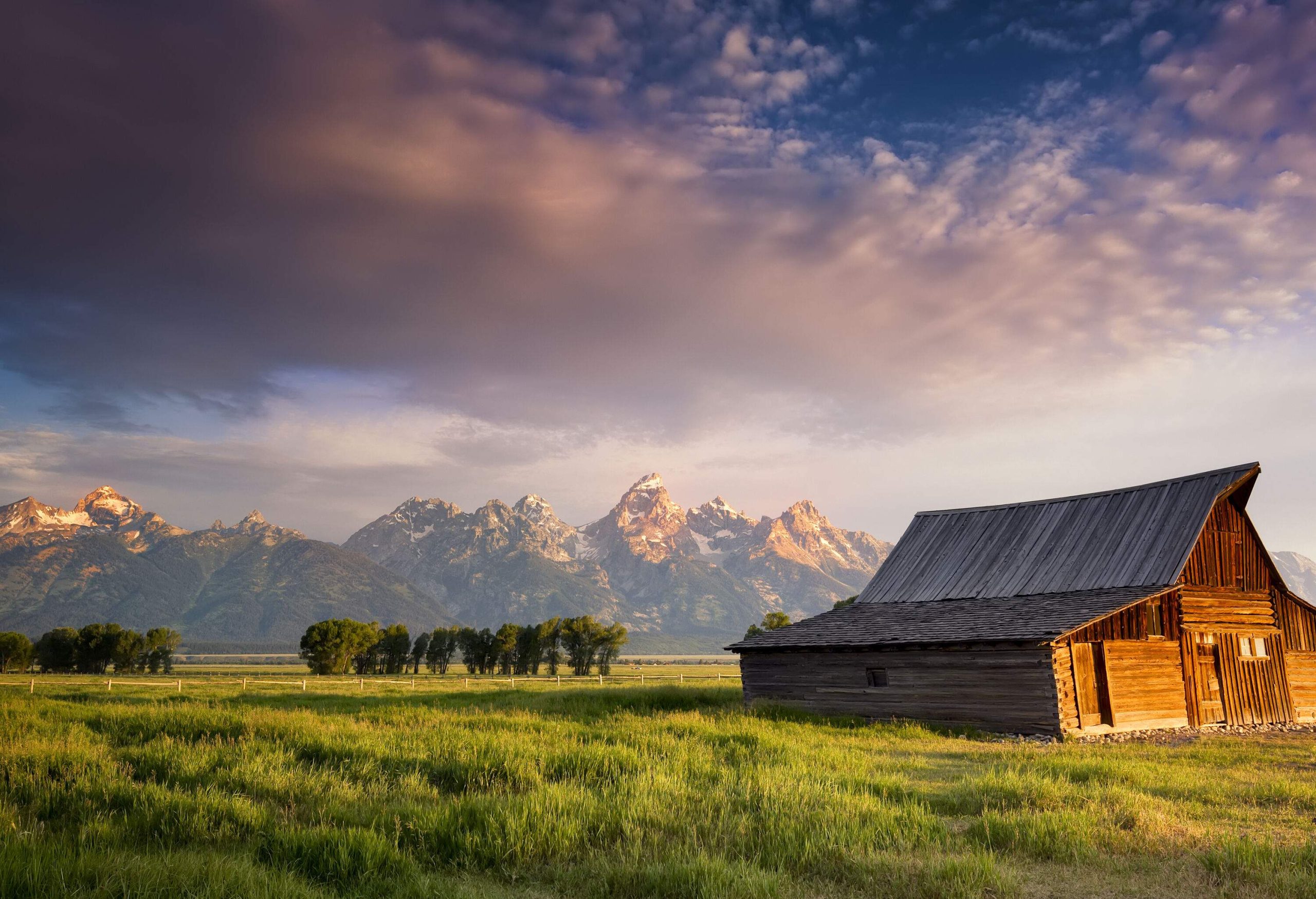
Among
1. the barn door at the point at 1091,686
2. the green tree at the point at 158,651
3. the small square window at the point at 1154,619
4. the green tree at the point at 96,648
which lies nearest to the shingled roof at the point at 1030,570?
the small square window at the point at 1154,619

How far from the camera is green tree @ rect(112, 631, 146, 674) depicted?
323ft

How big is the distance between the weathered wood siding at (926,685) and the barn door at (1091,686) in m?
1.53

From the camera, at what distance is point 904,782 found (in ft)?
39.9

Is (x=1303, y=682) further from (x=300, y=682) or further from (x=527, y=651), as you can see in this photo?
(x=527, y=651)

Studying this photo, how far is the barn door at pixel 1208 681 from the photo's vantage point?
86.5 ft

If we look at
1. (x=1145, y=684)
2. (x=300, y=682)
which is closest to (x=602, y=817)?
(x=1145, y=684)

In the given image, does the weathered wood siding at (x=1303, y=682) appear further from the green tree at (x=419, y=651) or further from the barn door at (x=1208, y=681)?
the green tree at (x=419, y=651)

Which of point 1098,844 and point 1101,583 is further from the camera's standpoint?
point 1101,583

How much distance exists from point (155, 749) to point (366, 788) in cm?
483

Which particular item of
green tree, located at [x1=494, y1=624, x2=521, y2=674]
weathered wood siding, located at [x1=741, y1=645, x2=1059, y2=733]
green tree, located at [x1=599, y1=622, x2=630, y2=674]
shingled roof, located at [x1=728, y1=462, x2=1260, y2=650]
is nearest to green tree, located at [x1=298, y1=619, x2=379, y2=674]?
green tree, located at [x1=494, y1=624, x2=521, y2=674]

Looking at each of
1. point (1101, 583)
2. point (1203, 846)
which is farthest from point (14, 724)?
point (1101, 583)

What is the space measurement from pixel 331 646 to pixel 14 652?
38298mm

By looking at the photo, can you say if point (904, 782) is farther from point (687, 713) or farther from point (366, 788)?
point (687, 713)

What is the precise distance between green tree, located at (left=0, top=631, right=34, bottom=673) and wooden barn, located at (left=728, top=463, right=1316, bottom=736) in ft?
345
